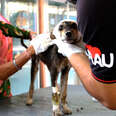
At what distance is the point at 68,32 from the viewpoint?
797mm

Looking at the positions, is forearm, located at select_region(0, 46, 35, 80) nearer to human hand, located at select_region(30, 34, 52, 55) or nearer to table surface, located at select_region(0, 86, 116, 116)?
human hand, located at select_region(30, 34, 52, 55)

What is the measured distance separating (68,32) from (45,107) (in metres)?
0.40

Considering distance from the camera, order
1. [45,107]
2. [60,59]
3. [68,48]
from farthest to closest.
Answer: [45,107] → [60,59] → [68,48]

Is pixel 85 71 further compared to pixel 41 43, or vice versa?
pixel 41 43

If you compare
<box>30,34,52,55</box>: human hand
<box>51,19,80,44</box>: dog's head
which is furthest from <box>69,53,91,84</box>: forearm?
<box>30,34,52,55</box>: human hand

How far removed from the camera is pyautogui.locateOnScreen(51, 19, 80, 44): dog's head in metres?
0.79

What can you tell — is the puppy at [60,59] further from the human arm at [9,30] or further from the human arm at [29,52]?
the human arm at [9,30]

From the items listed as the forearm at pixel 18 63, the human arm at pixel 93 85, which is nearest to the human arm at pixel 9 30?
the forearm at pixel 18 63

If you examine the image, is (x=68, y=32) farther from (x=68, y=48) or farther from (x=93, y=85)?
(x=93, y=85)

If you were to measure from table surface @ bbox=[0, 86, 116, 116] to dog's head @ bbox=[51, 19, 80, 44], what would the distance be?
0.32m

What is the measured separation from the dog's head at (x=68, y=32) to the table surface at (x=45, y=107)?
325 mm

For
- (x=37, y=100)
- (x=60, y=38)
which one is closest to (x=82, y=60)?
(x=60, y=38)

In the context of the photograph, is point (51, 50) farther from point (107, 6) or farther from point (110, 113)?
point (107, 6)

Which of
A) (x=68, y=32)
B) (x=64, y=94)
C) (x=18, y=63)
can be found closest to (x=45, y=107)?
(x=64, y=94)
